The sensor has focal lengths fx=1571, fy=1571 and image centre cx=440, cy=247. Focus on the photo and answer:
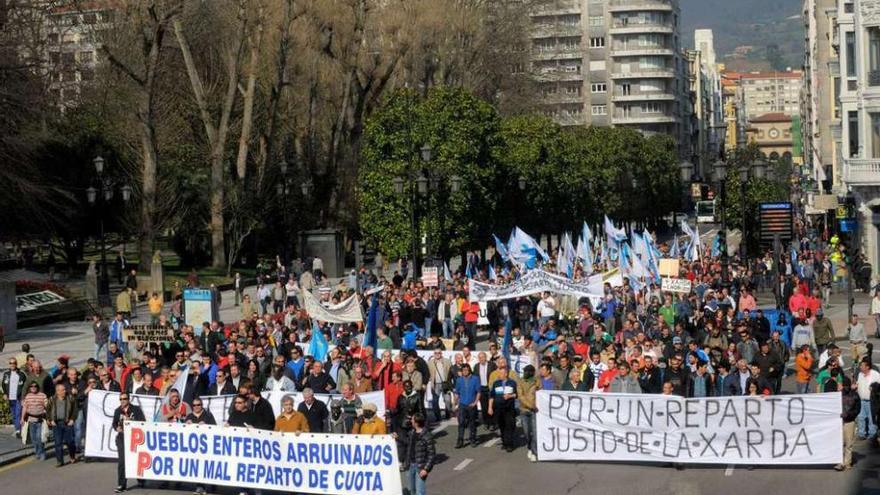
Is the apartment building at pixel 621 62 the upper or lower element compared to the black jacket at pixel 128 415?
upper

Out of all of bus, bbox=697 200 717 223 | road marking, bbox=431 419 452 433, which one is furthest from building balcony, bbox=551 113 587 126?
road marking, bbox=431 419 452 433

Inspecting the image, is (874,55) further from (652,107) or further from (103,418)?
(652,107)

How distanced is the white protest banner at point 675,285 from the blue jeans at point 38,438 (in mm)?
16350

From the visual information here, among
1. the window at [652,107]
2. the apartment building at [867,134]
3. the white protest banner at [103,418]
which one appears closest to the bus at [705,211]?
the apartment building at [867,134]

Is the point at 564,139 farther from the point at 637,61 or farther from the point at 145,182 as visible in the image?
the point at 637,61

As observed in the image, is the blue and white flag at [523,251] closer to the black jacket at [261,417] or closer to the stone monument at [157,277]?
the stone monument at [157,277]

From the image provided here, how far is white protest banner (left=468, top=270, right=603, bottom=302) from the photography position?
32.7m

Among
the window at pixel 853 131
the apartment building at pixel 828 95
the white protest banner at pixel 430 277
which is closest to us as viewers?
the white protest banner at pixel 430 277

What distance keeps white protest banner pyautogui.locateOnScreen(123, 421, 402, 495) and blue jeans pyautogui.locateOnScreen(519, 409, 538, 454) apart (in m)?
3.86

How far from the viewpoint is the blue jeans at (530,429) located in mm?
21203

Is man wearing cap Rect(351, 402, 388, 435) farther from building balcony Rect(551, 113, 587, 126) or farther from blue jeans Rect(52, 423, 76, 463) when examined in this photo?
building balcony Rect(551, 113, 587, 126)

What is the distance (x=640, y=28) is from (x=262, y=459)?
14937cm

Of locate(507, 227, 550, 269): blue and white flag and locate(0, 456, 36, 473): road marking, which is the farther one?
locate(507, 227, 550, 269): blue and white flag

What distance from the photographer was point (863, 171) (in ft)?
165
